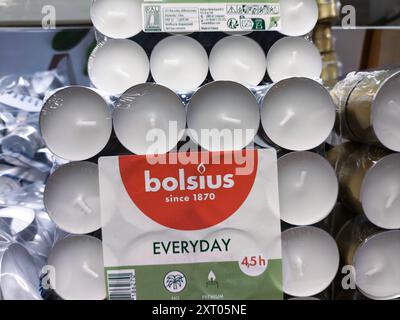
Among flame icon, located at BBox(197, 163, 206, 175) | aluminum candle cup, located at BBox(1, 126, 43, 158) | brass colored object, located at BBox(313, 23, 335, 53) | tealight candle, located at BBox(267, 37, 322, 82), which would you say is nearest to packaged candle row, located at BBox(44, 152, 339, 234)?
flame icon, located at BBox(197, 163, 206, 175)

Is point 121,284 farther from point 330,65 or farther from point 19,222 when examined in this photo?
point 330,65

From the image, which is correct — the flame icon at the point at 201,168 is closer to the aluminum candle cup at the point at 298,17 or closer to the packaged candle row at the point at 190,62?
the packaged candle row at the point at 190,62

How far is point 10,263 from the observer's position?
75 centimetres

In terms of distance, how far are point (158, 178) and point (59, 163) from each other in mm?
152

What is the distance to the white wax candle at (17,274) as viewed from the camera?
72 centimetres

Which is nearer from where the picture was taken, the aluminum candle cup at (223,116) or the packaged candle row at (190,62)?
the aluminum candle cup at (223,116)

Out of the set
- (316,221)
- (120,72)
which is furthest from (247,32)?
(316,221)

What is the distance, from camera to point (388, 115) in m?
0.70

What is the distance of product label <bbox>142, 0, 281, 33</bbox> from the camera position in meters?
0.77

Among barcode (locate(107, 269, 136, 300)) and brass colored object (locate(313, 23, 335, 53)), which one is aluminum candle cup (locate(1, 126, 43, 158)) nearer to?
barcode (locate(107, 269, 136, 300))

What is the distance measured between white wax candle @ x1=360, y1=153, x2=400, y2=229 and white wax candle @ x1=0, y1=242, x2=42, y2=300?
0.51 metres

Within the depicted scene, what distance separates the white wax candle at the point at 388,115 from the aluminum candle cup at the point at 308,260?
163 millimetres

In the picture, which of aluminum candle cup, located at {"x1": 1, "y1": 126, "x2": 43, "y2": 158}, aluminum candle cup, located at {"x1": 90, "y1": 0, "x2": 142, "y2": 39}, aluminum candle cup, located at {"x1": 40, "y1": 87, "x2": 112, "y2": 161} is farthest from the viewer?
aluminum candle cup, located at {"x1": 1, "y1": 126, "x2": 43, "y2": 158}

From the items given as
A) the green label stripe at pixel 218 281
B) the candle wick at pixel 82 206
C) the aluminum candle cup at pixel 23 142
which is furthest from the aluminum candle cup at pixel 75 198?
the aluminum candle cup at pixel 23 142
